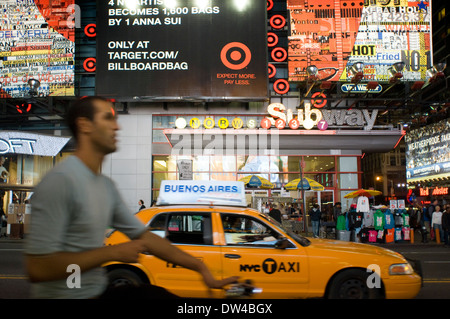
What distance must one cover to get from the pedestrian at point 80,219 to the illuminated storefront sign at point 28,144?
74.6ft

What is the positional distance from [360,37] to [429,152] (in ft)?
61.3

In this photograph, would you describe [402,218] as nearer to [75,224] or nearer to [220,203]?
[220,203]

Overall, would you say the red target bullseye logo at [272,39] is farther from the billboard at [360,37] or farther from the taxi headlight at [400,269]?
the taxi headlight at [400,269]

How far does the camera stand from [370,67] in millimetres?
24844

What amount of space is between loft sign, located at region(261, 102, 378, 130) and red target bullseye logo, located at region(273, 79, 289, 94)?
1.24 meters

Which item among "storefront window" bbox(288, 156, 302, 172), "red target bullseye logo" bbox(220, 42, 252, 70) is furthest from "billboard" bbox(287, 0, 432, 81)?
"storefront window" bbox(288, 156, 302, 172)

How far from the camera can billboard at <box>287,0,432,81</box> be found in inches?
976

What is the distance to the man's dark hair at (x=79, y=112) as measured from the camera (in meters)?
1.86

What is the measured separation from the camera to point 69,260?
1.68 metres

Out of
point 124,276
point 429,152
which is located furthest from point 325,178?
point 124,276

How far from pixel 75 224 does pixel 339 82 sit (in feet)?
81.0

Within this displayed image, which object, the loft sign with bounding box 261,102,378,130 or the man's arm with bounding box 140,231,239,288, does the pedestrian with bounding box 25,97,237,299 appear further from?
the loft sign with bounding box 261,102,378,130

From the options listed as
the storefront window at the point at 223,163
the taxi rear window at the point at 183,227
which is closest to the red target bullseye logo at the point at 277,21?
the storefront window at the point at 223,163
